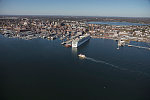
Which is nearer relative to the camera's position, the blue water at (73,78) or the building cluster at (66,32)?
the blue water at (73,78)

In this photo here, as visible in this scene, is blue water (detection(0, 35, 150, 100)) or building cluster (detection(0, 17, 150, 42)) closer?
blue water (detection(0, 35, 150, 100))

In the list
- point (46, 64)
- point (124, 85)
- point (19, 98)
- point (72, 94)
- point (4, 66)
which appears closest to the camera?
point (19, 98)

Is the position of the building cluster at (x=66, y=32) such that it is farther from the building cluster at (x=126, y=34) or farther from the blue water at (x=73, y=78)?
the blue water at (x=73, y=78)

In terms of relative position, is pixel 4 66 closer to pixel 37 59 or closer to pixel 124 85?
pixel 37 59

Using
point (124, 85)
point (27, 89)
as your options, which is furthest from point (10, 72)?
point (124, 85)

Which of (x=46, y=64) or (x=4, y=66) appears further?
(x=46, y=64)

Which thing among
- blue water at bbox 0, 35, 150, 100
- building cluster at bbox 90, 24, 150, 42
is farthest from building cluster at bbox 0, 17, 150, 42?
blue water at bbox 0, 35, 150, 100

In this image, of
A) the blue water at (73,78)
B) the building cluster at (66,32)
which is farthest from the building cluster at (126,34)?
the blue water at (73,78)

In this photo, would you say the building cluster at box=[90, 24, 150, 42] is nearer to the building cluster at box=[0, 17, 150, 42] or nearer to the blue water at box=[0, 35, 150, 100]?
the building cluster at box=[0, 17, 150, 42]

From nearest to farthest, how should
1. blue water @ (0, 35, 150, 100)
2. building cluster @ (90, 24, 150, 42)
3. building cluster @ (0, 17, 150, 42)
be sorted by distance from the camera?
1. blue water @ (0, 35, 150, 100)
2. building cluster @ (90, 24, 150, 42)
3. building cluster @ (0, 17, 150, 42)
